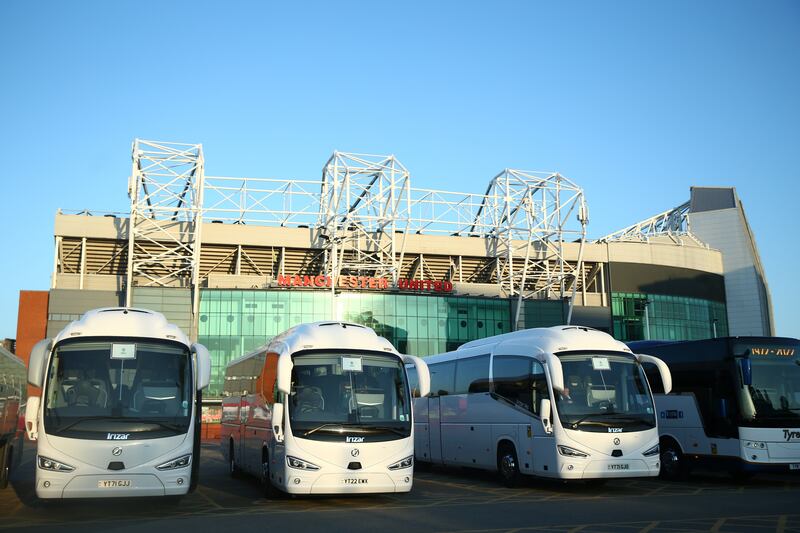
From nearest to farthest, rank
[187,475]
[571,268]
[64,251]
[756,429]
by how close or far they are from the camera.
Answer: [187,475] → [756,429] → [64,251] → [571,268]

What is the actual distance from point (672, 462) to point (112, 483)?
41.7 feet

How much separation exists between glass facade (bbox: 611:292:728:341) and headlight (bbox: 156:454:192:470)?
2129 inches

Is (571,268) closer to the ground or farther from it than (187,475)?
farther from it

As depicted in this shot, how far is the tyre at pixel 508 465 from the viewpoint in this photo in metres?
16.4

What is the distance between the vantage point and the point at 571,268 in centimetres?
6022

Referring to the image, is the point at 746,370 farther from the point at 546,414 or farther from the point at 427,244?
the point at 427,244

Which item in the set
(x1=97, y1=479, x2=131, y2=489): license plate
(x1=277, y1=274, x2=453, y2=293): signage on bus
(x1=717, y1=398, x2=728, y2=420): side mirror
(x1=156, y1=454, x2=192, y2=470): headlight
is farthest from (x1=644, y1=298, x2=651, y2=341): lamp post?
(x1=97, y1=479, x2=131, y2=489): license plate

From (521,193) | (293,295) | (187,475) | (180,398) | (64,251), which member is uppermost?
(521,193)

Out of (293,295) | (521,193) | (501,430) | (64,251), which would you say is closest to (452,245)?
(521,193)

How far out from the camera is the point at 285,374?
12844 millimetres

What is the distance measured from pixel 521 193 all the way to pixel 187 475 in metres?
46.6

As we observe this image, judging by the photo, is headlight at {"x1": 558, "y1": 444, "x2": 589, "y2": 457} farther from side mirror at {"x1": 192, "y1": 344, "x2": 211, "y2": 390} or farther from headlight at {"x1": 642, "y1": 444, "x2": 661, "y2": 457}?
side mirror at {"x1": 192, "y1": 344, "x2": 211, "y2": 390}

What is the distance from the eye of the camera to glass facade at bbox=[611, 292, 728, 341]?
62.8 metres

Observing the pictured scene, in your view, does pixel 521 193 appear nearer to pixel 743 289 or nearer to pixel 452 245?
pixel 452 245
